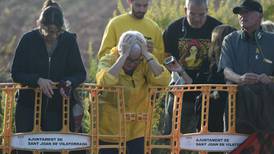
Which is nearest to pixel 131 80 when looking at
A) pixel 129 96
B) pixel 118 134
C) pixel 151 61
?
pixel 129 96

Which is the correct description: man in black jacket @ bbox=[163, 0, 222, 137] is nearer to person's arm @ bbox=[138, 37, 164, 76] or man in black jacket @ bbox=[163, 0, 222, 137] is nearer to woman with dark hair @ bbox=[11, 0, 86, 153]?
person's arm @ bbox=[138, 37, 164, 76]

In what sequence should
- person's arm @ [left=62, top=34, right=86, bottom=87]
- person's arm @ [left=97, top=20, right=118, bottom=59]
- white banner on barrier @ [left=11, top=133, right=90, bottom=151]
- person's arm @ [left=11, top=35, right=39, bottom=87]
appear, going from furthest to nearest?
1. person's arm @ [left=97, top=20, right=118, bottom=59]
2. person's arm @ [left=62, top=34, right=86, bottom=87]
3. white banner on barrier @ [left=11, top=133, right=90, bottom=151]
4. person's arm @ [left=11, top=35, right=39, bottom=87]

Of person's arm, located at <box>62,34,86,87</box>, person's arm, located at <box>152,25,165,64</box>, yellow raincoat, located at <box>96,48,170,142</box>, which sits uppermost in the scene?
person's arm, located at <box>152,25,165,64</box>

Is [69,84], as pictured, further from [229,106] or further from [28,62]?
[229,106]

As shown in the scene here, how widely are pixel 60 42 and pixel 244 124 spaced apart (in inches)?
74.1

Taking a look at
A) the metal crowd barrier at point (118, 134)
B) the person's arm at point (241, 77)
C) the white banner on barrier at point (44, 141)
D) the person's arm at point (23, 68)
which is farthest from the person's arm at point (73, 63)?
the person's arm at point (241, 77)

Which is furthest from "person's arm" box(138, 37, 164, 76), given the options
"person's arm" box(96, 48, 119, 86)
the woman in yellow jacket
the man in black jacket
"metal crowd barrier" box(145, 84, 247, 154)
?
the man in black jacket

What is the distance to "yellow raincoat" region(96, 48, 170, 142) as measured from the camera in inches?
355

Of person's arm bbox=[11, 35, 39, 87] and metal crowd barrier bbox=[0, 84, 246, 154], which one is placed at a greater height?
person's arm bbox=[11, 35, 39, 87]

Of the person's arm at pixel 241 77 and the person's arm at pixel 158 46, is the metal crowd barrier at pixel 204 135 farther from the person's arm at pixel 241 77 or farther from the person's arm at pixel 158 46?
the person's arm at pixel 158 46

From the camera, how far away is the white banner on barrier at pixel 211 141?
9023mm

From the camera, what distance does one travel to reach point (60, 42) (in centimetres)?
897

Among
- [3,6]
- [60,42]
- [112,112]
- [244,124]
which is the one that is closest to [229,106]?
[244,124]

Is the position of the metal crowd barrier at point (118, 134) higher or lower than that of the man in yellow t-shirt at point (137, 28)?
lower
